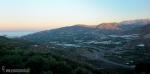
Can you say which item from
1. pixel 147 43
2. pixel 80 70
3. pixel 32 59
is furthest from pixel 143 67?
pixel 147 43

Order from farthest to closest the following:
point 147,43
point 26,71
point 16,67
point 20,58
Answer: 1. point 147,43
2. point 20,58
3. point 16,67
4. point 26,71

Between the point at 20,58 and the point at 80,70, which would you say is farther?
the point at 20,58

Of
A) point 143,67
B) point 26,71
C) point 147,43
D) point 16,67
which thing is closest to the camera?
point 26,71

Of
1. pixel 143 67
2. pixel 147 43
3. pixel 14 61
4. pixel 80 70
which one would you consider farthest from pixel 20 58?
pixel 147 43

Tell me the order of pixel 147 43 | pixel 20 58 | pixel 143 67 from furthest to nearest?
pixel 147 43
pixel 143 67
pixel 20 58

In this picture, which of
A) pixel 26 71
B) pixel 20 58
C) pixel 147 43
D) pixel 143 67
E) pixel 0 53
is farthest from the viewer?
pixel 147 43

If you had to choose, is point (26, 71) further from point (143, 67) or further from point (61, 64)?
point (143, 67)

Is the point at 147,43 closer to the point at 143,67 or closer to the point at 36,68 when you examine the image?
the point at 143,67

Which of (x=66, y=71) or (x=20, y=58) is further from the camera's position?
(x=20, y=58)

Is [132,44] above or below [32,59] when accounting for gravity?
below
